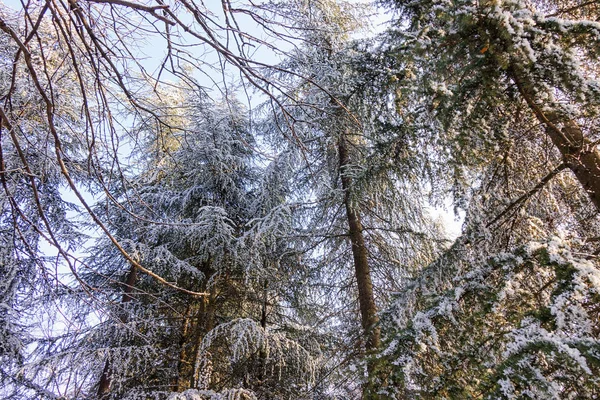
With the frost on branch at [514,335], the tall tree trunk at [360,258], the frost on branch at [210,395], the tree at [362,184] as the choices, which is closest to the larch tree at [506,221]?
the frost on branch at [514,335]

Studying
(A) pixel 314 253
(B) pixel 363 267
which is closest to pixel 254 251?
(A) pixel 314 253

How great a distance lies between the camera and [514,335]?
5.00 feet

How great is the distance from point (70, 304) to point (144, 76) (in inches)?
179

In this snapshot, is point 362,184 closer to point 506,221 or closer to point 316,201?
point 316,201

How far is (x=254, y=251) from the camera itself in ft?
17.5

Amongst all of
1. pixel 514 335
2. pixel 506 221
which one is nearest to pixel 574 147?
pixel 506 221

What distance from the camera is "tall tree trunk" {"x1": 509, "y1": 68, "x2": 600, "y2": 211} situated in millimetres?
2196

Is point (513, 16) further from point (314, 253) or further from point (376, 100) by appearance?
point (314, 253)

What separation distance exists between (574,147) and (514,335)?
1.47 m

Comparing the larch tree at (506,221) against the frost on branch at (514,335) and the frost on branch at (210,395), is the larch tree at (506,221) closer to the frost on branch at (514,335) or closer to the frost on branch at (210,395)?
the frost on branch at (514,335)

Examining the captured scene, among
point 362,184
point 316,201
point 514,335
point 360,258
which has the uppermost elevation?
point 316,201

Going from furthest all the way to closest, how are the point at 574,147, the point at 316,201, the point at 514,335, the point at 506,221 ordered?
the point at 316,201 < the point at 506,221 < the point at 574,147 < the point at 514,335

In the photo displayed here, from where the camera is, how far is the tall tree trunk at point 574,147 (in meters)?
2.20

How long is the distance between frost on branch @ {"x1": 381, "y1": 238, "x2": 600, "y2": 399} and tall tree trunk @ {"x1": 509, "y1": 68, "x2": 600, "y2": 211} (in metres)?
0.65
